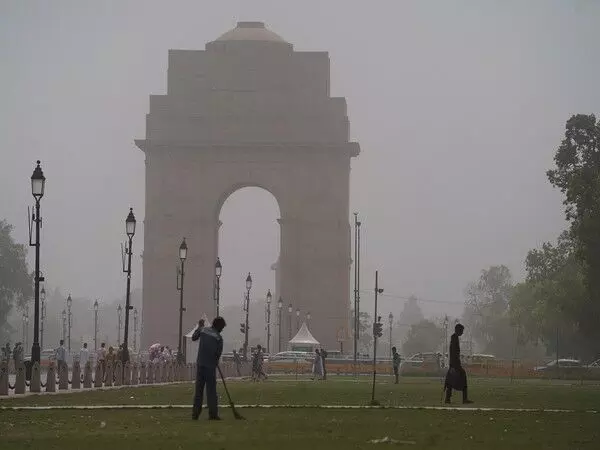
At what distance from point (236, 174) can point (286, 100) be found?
5494mm

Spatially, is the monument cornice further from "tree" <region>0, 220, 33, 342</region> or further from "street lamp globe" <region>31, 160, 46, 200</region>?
"street lamp globe" <region>31, 160, 46, 200</region>

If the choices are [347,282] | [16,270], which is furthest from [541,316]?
[16,270]

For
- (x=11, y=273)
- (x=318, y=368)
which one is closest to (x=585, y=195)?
(x=318, y=368)

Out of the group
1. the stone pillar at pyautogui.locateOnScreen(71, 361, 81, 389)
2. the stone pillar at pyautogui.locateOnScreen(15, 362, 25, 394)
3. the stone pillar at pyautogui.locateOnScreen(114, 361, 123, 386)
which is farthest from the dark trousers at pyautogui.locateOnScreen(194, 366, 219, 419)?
the stone pillar at pyautogui.locateOnScreen(114, 361, 123, 386)

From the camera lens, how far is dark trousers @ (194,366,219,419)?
22875 millimetres

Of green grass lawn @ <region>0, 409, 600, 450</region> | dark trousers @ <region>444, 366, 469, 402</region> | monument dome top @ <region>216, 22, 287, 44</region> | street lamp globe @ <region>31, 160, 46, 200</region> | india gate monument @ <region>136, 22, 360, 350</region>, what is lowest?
green grass lawn @ <region>0, 409, 600, 450</region>

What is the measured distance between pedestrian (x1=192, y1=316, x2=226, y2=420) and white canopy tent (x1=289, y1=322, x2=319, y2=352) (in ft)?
216

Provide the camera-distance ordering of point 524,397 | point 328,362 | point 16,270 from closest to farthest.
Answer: point 524,397 < point 328,362 < point 16,270

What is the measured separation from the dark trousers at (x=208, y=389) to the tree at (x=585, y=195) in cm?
4039

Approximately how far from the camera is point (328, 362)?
3332 inches

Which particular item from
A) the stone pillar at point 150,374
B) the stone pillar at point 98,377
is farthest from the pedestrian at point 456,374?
the stone pillar at point 150,374

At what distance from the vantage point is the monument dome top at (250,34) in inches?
4136

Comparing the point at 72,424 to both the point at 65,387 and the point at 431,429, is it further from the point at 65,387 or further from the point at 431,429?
the point at 65,387

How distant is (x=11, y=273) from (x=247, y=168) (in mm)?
33446
